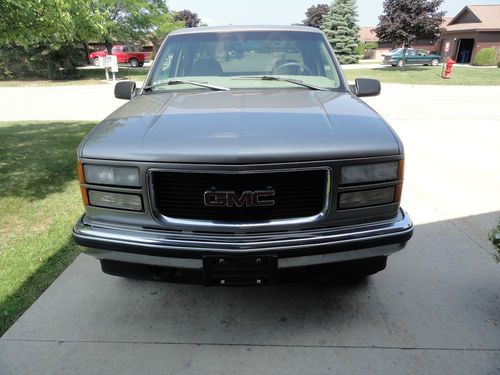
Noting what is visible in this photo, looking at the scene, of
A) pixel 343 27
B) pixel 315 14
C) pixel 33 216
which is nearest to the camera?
pixel 33 216

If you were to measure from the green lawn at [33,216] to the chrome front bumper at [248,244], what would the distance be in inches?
40.6

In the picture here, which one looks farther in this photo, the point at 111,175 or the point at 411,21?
the point at 411,21

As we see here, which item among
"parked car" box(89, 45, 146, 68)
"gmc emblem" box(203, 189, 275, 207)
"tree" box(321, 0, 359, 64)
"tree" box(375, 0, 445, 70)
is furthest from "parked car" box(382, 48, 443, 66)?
"gmc emblem" box(203, 189, 275, 207)

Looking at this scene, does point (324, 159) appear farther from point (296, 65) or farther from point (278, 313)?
point (296, 65)

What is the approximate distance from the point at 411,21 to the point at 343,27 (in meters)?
12.6

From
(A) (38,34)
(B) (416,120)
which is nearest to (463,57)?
(B) (416,120)

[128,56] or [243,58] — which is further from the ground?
[243,58]

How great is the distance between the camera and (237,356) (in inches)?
93.0

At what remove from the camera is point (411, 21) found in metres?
24.4

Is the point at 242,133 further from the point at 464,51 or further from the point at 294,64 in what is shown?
the point at 464,51

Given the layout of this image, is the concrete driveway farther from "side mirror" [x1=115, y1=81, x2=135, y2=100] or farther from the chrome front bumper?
"side mirror" [x1=115, y1=81, x2=135, y2=100]

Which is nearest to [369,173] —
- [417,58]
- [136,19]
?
[136,19]

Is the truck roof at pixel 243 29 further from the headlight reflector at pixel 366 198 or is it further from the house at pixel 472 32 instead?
the house at pixel 472 32

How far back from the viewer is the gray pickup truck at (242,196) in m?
2.11
